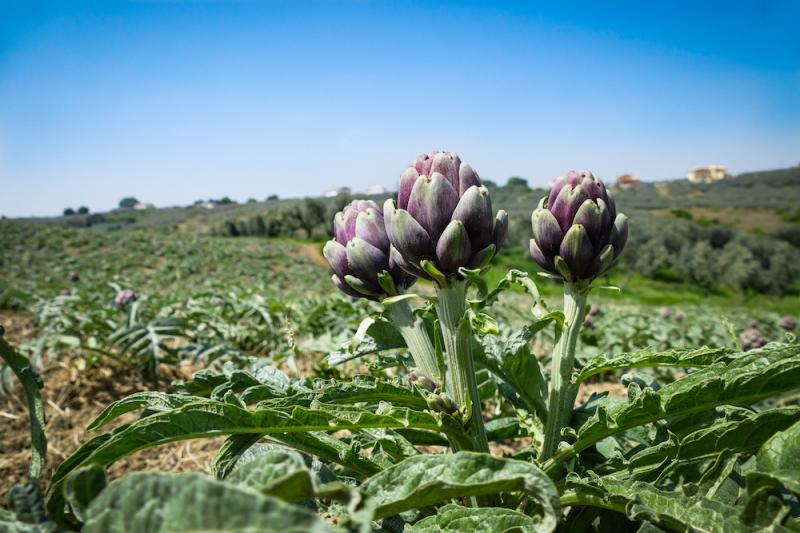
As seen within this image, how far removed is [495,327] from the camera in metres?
1.00

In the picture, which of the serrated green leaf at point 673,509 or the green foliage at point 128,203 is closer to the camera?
the serrated green leaf at point 673,509

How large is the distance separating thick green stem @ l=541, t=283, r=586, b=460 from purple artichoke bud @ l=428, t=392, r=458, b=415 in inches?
10.7

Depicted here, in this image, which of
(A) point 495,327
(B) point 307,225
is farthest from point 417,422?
(B) point 307,225

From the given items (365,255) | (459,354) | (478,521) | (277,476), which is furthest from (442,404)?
(277,476)

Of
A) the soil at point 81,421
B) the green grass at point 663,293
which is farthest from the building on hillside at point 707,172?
the soil at point 81,421

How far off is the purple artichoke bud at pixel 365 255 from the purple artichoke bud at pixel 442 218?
8 centimetres

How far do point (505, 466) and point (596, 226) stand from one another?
0.70 m

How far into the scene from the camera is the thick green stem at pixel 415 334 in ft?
3.85

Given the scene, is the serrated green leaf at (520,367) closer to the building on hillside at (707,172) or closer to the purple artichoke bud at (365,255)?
the purple artichoke bud at (365,255)

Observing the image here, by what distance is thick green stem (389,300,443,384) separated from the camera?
3.85 feet

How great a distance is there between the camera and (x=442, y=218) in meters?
1.03

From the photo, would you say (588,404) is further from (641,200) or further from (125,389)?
(641,200)

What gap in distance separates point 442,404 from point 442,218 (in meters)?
0.39

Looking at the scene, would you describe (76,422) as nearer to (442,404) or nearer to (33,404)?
(33,404)
